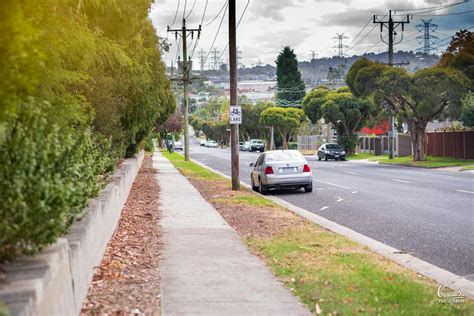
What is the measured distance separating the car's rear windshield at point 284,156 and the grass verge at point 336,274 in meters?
8.75

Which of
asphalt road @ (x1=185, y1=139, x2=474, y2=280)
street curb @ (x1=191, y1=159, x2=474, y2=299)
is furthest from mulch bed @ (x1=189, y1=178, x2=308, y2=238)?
asphalt road @ (x1=185, y1=139, x2=474, y2=280)

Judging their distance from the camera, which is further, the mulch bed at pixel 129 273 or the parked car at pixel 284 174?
the parked car at pixel 284 174

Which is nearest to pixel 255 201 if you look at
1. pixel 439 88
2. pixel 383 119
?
pixel 439 88

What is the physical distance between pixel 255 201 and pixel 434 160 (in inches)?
1143

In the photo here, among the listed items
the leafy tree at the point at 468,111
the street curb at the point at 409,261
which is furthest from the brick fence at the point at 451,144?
the street curb at the point at 409,261

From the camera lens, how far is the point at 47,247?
5.69 m

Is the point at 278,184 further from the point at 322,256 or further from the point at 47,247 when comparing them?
the point at 47,247

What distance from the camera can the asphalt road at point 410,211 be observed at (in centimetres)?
1055

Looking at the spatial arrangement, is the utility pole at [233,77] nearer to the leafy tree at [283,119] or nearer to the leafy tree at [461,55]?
the leafy tree at [461,55]

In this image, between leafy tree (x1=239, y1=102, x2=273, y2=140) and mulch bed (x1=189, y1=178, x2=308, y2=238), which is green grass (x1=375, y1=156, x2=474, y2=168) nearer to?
mulch bed (x1=189, y1=178, x2=308, y2=238)

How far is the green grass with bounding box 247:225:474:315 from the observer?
21.4 ft

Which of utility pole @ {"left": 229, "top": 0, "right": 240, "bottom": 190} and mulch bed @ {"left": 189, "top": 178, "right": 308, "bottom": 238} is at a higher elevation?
utility pole @ {"left": 229, "top": 0, "right": 240, "bottom": 190}

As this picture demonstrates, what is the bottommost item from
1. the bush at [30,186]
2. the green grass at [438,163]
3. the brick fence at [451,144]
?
the green grass at [438,163]

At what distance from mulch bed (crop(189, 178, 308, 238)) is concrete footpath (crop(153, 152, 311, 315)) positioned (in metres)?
0.45
